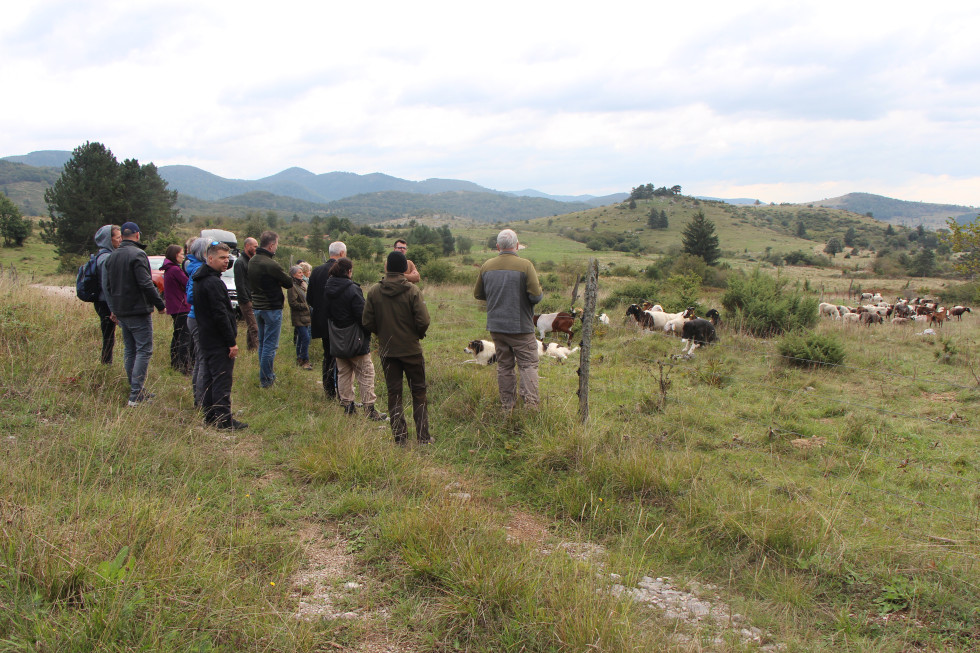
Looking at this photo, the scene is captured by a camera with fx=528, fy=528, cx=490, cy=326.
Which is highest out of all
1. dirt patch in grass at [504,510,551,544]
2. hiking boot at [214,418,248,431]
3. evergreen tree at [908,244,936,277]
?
evergreen tree at [908,244,936,277]

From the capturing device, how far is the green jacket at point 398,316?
200 inches

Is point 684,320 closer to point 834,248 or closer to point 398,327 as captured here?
point 398,327

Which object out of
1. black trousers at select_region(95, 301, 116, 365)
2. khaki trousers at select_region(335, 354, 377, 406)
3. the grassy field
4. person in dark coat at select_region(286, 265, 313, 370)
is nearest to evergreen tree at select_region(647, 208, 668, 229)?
the grassy field

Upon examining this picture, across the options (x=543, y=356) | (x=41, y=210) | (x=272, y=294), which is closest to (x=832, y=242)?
(x=543, y=356)

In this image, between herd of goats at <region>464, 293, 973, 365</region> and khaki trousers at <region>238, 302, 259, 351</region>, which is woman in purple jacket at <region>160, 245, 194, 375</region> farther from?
herd of goats at <region>464, 293, 973, 365</region>

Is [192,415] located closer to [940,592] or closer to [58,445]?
[58,445]

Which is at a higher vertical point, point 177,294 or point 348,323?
point 177,294

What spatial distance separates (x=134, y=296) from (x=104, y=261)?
0.84 metres

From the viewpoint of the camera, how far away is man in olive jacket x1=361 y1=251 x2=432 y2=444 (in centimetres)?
510

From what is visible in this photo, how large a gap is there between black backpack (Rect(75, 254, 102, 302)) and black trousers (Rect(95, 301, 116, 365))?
0.18m

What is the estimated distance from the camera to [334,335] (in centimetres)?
584

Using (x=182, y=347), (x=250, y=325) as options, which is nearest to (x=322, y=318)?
(x=182, y=347)

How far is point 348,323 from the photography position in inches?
226

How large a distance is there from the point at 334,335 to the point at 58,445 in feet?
8.27
